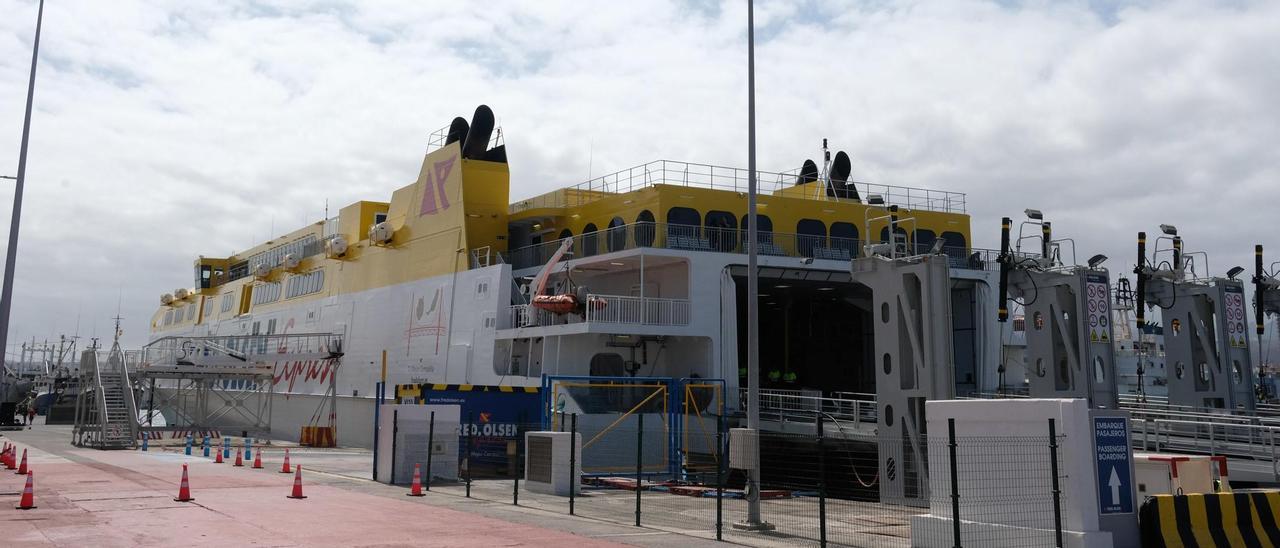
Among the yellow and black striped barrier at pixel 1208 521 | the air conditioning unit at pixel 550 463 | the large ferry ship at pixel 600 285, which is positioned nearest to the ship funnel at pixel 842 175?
the large ferry ship at pixel 600 285

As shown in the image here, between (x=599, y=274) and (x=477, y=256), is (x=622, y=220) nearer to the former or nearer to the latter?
(x=599, y=274)

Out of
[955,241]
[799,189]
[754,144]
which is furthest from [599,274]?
[754,144]

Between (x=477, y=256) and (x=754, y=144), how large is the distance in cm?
1779

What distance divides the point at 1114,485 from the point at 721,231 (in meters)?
18.6

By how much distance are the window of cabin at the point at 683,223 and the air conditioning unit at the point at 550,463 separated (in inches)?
392

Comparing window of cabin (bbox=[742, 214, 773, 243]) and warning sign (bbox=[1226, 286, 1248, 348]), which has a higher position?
window of cabin (bbox=[742, 214, 773, 243])

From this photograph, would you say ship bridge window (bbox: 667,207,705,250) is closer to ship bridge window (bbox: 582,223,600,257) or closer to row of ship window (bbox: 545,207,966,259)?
row of ship window (bbox: 545,207,966,259)

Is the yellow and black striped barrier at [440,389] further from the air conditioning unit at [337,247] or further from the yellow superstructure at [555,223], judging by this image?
the air conditioning unit at [337,247]

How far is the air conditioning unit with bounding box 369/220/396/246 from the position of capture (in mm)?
36750

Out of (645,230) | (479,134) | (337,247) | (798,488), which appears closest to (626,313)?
(645,230)

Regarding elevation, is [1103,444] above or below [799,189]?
below

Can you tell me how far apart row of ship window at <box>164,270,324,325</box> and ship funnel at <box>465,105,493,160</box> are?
13178mm

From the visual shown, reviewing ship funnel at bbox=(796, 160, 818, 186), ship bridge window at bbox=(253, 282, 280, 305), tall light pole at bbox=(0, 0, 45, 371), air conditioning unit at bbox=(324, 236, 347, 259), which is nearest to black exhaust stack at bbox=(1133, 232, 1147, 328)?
ship funnel at bbox=(796, 160, 818, 186)

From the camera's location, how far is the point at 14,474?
2183cm
